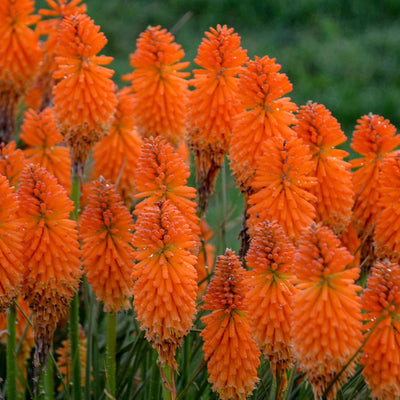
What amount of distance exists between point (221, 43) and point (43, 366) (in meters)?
1.59

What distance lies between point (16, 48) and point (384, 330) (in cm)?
273

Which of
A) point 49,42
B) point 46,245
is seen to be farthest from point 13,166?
point 49,42

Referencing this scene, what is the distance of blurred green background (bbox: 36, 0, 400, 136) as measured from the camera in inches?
348

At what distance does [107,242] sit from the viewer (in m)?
2.78

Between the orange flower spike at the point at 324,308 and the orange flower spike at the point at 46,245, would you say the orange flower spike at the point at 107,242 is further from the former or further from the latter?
the orange flower spike at the point at 324,308

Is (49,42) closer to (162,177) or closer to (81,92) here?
(81,92)

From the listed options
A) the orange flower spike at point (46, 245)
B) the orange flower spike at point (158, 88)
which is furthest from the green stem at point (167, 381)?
the orange flower spike at point (158, 88)

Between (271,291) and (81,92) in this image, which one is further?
(81,92)

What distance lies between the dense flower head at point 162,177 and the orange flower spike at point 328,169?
57 centimetres

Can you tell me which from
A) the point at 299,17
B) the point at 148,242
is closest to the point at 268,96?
the point at 148,242

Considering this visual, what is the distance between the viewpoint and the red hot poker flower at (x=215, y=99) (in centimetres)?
325

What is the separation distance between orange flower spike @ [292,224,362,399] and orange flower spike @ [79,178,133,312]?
834 mm

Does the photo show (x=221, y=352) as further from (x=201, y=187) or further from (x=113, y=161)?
(x=113, y=161)

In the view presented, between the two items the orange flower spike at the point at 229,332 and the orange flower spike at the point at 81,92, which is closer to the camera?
the orange flower spike at the point at 229,332
